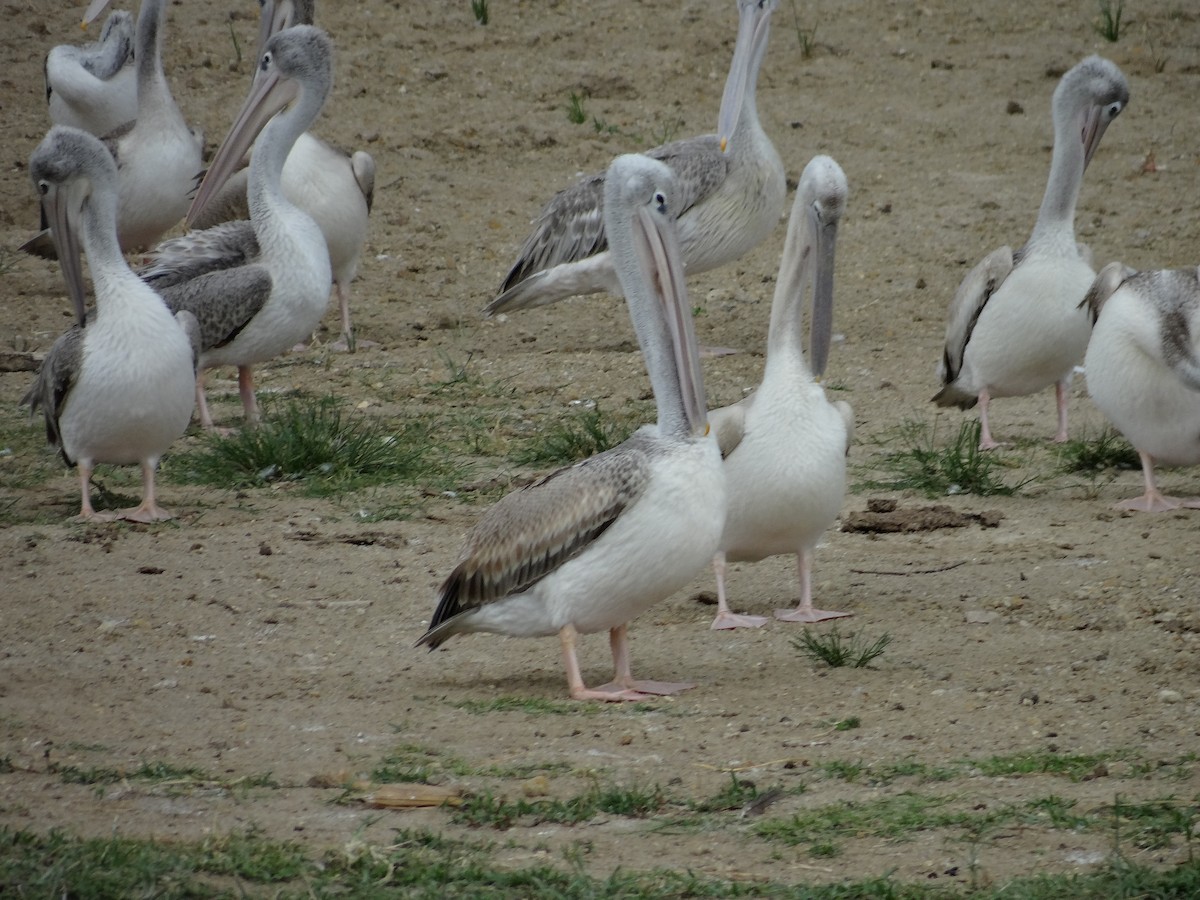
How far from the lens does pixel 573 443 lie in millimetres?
7242

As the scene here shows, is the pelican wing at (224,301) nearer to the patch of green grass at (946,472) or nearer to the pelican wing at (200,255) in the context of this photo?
the pelican wing at (200,255)

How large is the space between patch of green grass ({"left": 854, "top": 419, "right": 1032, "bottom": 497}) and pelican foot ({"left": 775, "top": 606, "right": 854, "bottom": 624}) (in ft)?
5.34

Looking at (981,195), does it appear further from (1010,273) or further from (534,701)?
(534,701)

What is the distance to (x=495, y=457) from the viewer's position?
7.54m

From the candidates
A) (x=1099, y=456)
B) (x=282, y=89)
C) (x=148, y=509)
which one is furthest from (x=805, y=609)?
(x=282, y=89)

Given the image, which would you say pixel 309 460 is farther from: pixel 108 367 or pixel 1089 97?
pixel 1089 97

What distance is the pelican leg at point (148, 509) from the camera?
6.43 metres

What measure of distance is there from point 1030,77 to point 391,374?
19.8 ft

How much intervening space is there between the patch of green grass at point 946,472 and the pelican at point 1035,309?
0.47m

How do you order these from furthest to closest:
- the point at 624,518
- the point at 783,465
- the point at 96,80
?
the point at 96,80 < the point at 783,465 < the point at 624,518

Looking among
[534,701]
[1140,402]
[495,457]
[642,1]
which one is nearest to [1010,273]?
[1140,402]

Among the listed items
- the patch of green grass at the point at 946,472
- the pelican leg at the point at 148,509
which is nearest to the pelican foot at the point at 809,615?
the patch of green grass at the point at 946,472

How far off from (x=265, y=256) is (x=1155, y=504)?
4066mm

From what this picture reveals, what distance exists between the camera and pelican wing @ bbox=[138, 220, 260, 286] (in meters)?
8.28
